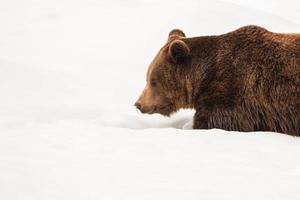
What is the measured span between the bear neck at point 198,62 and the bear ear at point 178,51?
95mm

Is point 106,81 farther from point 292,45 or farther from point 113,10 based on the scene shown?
point 113,10

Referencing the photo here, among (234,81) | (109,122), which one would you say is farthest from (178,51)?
(109,122)

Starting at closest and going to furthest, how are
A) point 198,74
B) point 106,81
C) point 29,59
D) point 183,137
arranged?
point 183,137
point 198,74
point 106,81
point 29,59

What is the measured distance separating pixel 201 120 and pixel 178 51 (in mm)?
773

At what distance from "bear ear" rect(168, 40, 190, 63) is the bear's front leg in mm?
653

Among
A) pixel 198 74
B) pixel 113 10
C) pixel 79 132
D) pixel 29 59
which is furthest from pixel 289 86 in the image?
pixel 113 10

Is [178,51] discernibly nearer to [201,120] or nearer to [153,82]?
[153,82]

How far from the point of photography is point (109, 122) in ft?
17.7

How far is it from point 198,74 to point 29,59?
3617 mm

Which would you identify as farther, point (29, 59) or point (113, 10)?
point (113, 10)

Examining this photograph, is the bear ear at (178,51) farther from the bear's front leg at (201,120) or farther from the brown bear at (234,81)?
the bear's front leg at (201,120)

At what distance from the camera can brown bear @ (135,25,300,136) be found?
5023mm

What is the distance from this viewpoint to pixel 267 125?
5145 mm

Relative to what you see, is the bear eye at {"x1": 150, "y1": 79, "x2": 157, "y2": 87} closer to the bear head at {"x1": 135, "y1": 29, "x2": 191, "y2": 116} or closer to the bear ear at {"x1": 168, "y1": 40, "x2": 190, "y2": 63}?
the bear head at {"x1": 135, "y1": 29, "x2": 191, "y2": 116}
